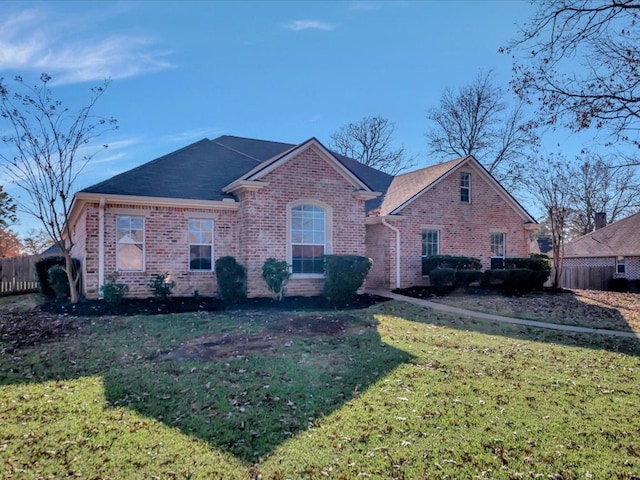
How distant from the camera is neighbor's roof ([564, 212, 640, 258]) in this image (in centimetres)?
2842

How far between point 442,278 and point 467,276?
1214mm

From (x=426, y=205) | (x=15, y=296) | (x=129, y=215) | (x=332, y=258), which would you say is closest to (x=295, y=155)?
(x=332, y=258)

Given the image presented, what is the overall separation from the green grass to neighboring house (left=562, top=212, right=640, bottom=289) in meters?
21.2

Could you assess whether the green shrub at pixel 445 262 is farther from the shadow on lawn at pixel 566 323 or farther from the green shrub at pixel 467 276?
the shadow on lawn at pixel 566 323

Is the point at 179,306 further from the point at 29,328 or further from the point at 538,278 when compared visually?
the point at 538,278

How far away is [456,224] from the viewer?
63.3ft

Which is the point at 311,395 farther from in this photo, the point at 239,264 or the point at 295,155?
the point at 295,155

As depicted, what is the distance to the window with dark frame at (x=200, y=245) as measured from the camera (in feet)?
46.0

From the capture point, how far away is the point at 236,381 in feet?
21.2

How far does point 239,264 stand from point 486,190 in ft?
40.7

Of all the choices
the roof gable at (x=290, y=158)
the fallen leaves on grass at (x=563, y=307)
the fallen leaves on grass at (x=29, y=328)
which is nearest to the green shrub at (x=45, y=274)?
the fallen leaves on grass at (x=29, y=328)

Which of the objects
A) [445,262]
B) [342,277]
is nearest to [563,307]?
[445,262]

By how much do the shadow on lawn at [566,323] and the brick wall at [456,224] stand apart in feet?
7.91

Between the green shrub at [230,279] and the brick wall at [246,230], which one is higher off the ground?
the brick wall at [246,230]
